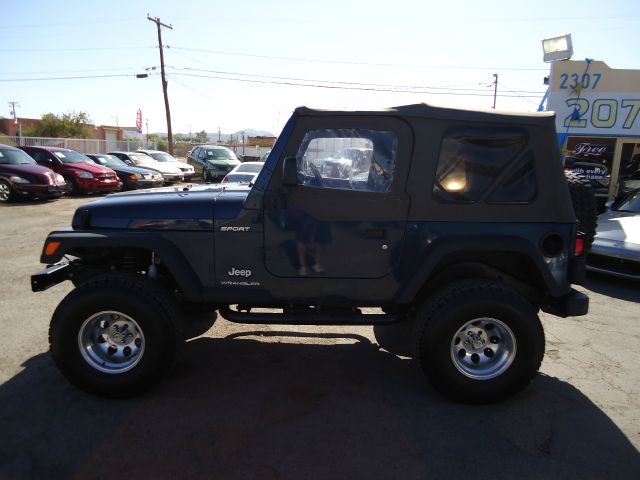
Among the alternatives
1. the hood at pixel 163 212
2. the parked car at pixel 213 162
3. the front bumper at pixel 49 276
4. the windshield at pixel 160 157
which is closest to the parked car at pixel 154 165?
the parked car at pixel 213 162

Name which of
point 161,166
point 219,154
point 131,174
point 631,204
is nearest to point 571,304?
point 631,204

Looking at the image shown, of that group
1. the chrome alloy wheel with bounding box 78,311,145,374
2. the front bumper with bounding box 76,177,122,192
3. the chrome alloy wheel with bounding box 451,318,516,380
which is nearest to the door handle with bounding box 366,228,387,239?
the chrome alloy wheel with bounding box 451,318,516,380

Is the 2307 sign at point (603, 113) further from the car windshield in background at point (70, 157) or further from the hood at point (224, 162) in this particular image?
the car windshield in background at point (70, 157)

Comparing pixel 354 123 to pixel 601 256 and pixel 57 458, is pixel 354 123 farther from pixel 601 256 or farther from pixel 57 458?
pixel 601 256

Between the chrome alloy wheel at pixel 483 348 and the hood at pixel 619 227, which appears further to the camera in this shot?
the hood at pixel 619 227

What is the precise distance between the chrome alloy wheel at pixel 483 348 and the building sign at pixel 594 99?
1017 centimetres

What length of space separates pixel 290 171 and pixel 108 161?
55.9ft

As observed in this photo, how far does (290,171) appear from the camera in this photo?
313 centimetres

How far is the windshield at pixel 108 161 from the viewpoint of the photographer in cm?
1775

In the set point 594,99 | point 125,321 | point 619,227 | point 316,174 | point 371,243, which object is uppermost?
point 594,99

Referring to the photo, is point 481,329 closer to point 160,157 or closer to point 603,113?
point 603,113

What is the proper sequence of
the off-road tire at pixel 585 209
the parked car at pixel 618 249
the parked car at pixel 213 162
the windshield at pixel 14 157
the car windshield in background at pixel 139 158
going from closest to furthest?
the off-road tire at pixel 585 209, the parked car at pixel 618 249, the windshield at pixel 14 157, the car windshield in background at pixel 139 158, the parked car at pixel 213 162

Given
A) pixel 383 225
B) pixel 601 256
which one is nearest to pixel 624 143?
pixel 601 256

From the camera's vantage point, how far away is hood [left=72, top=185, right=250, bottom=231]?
3.34m
